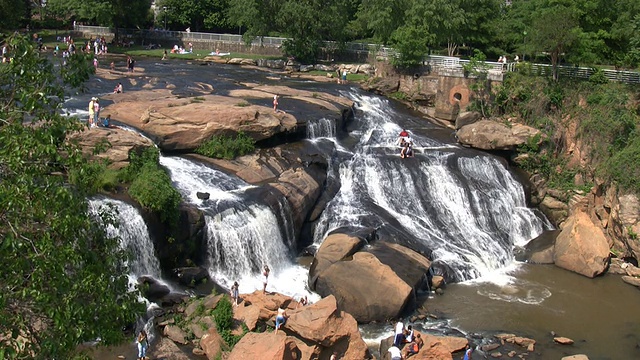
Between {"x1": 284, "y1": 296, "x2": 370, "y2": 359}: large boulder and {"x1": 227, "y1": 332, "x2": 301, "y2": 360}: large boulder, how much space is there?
0.81 metres

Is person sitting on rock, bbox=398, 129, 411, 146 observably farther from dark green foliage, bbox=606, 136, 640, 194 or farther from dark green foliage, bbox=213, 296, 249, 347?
dark green foliage, bbox=213, 296, 249, 347

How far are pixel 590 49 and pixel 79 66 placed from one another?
38723 millimetres

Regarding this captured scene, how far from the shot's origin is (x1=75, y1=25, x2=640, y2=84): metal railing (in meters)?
39.7

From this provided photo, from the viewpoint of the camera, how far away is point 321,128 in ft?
117

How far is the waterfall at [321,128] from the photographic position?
3497 cm

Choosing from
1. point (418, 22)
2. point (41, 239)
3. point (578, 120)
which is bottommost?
point (578, 120)

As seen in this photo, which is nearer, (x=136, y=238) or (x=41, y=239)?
(x=41, y=239)

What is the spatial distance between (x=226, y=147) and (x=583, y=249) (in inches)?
667

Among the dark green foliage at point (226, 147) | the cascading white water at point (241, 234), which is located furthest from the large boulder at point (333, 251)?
the dark green foliage at point (226, 147)

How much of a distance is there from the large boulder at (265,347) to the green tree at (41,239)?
7.53 metres

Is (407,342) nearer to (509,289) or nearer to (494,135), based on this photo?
(509,289)

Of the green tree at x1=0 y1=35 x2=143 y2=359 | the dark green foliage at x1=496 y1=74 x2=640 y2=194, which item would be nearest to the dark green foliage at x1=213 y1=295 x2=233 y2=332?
the green tree at x1=0 y1=35 x2=143 y2=359

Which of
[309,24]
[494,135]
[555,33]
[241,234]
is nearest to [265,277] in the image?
[241,234]

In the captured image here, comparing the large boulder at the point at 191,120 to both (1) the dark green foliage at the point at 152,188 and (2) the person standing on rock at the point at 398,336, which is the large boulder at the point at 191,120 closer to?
(1) the dark green foliage at the point at 152,188
